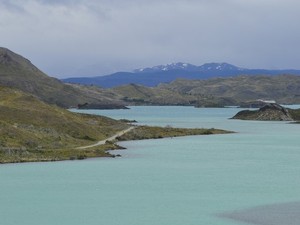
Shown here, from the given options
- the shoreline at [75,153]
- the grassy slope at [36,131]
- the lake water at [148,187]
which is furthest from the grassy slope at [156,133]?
the lake water at [148,187]

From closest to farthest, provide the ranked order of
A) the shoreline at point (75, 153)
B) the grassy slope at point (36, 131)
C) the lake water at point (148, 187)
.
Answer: the lake water at point (148, 187) < the shoreline at point (75, 153) < the grassy slope at point (36, 131)

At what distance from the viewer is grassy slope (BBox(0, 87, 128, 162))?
95.6 meters

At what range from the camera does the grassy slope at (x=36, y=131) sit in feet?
314

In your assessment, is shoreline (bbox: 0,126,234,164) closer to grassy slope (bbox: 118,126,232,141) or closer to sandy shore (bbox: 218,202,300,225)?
grassy slope (bbox: 118,126,232,141)

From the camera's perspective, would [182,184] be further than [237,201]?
Yes

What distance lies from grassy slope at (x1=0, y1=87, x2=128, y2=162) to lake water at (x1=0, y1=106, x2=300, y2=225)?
21.5 feet

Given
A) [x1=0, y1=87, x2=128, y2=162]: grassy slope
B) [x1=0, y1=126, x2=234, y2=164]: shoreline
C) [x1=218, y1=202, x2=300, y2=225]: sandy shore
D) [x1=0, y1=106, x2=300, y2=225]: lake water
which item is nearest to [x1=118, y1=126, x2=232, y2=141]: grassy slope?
[x1=0, y1=126, x2=234, y2=164]: shoreline

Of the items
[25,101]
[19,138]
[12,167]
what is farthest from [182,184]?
[25,101]

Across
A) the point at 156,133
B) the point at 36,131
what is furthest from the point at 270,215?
the point at 156,133

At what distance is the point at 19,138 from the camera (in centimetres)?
10375

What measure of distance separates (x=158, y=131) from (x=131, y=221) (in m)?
109

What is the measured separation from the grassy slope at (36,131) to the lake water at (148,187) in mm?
6539

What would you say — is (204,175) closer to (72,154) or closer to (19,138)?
(72,154)

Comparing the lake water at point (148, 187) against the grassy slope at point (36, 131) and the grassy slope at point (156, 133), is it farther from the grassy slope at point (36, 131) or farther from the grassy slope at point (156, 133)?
the grassy slope at point (156, 133)
